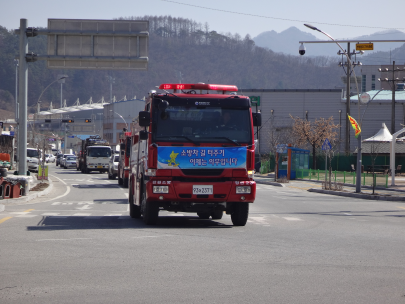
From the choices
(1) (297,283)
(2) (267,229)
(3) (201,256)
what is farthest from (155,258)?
(2) (267,229)

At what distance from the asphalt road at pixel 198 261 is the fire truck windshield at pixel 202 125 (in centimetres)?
207

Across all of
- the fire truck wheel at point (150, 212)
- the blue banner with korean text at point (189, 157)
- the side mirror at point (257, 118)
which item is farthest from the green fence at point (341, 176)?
the blue banner with korean text at point (189, 157)

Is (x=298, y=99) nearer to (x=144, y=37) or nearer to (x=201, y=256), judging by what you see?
(x=144, y=37)

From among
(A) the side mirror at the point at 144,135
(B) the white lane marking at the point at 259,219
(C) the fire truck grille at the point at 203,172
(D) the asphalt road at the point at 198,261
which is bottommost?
(B) the white lane marking at the point at 259,219

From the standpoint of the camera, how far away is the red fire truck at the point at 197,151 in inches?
519

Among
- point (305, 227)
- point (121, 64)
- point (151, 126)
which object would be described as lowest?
point (305, 227)

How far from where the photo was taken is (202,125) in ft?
43.9

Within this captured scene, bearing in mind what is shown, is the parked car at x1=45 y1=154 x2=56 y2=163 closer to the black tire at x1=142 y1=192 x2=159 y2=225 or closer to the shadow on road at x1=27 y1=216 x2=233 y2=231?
the shadow on road at x1=27 y1=216 x2=233 y2=231

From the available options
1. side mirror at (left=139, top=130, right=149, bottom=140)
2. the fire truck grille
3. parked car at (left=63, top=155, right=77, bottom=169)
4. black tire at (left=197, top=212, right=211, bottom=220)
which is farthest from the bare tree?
side mirror at (left=139, top=130, right=149, bottom=140)

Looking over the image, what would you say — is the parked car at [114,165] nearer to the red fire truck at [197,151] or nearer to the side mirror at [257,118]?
the red fire truck at [197,151]

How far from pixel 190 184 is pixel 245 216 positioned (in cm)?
180

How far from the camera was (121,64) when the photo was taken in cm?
2756

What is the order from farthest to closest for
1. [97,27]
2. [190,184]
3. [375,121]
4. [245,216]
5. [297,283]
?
[375,121] < [97,27] < [245,216] < [190,184] < [297,283]

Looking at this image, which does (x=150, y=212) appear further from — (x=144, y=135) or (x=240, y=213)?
(x=240, y=213)
